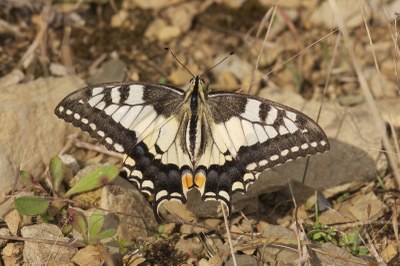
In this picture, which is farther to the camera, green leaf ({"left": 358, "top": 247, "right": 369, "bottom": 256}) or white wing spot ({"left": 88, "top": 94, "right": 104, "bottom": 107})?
white wing spot ({"left": 88, "top": 94, "right": 104, "bottom": 107})

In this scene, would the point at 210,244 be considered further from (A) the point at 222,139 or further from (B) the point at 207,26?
(B) the point at 207,26

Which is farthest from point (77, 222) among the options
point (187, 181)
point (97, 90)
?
point (97, 90)

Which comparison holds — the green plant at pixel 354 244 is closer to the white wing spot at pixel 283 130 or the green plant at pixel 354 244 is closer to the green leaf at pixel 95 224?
the white wing spot at pixel 283 130

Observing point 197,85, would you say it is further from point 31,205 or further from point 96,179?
point 31,205

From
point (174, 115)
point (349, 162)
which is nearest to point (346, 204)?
point (349, 162)

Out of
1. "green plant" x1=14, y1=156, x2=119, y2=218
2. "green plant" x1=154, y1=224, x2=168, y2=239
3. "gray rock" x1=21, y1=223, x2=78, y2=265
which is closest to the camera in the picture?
"gray rock" x1=21, y1=223, x2=78, y2=265

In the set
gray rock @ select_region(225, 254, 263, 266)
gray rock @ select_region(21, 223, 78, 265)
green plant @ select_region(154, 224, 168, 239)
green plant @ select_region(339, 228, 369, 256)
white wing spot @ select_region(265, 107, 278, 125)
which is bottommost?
green plant @ select_region(339, 228, 369, 256)

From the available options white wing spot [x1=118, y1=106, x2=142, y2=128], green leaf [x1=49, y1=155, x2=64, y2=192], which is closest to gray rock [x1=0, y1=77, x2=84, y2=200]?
green leaf [x1=49, y1=155, x2=64, y2=192]

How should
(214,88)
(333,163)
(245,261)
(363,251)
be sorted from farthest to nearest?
(214,88) → (333,163) → (363,251) → (245,261)

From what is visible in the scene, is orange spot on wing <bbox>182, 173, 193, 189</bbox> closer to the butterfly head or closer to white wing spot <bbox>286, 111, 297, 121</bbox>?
the butterfly head
